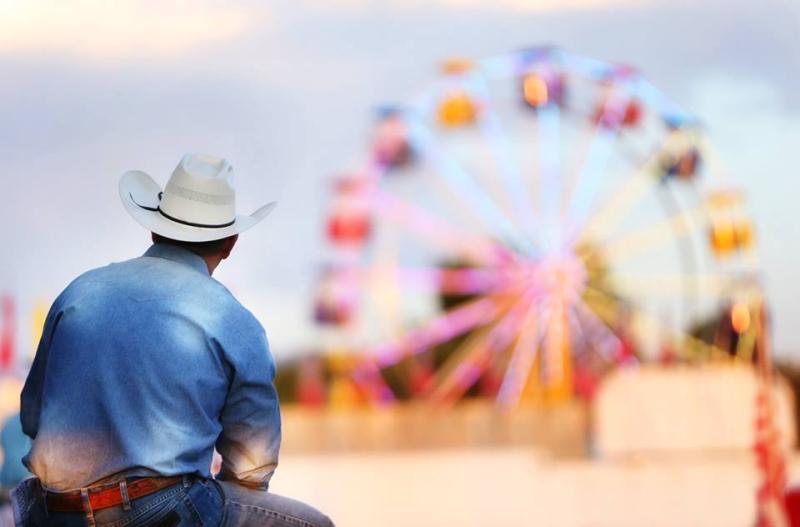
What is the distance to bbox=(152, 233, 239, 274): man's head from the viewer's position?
10.7 feet

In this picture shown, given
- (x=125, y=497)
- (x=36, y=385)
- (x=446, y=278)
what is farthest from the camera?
(x=446, y=278)

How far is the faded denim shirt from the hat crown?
0.48ft

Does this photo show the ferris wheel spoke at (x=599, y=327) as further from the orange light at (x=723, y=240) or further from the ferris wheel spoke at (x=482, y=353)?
the orange light at (x=723, y=240)

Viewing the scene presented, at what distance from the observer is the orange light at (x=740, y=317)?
2705cm

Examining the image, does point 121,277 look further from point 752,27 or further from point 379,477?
point 752,27

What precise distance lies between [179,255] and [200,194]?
11 cm

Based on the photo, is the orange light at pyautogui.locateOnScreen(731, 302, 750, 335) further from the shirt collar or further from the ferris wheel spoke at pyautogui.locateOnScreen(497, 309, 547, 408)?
the shirt collar

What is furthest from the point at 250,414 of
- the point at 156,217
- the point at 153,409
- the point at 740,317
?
the point at 740,317

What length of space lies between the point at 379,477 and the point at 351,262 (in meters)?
4.27

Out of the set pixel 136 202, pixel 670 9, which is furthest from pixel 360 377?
pixel 136 202

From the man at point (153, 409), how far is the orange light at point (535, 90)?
24.2 meters

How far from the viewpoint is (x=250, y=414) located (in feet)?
10.2

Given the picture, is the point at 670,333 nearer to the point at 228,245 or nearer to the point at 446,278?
the point at 446,278

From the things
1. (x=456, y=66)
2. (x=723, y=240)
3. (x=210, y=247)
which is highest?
(x=456, y=66)
